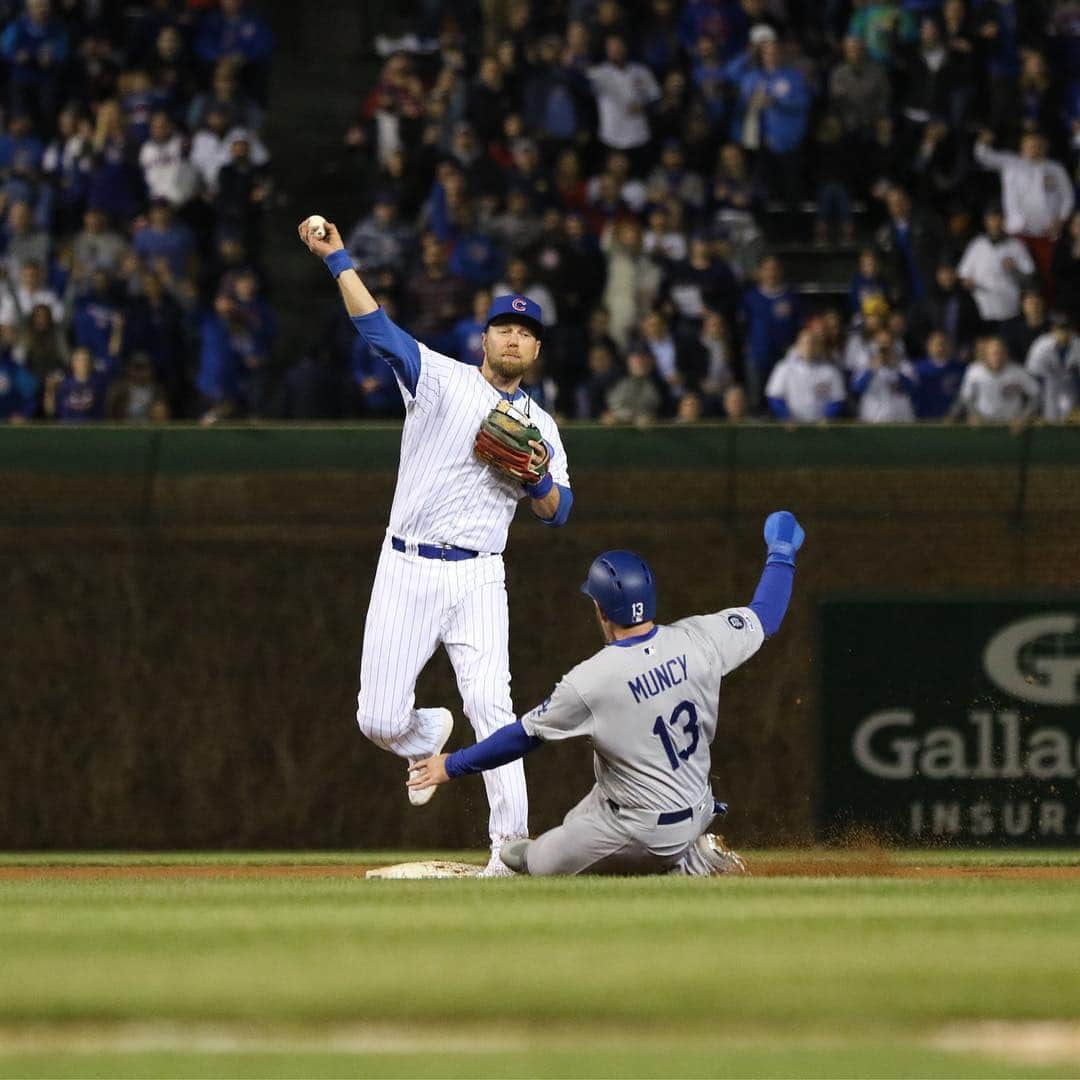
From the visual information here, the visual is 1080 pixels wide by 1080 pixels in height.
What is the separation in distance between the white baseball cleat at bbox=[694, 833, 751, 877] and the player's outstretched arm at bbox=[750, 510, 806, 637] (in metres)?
0.82

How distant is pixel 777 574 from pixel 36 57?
400 inches

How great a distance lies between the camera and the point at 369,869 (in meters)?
9.57

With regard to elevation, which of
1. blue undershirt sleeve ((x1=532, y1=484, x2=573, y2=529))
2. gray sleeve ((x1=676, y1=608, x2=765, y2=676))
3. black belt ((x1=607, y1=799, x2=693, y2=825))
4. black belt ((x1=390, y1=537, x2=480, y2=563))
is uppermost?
blue undershirt sleeve ((x1=532, y1=484, x2=573, y2=529))

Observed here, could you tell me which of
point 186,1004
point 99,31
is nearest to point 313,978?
point 186,1004

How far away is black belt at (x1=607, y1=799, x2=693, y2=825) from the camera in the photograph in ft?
26.0

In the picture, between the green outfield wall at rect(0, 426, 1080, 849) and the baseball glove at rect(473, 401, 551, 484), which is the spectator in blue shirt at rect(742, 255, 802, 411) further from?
the baseball glove at rect(473, 401, 551, 484)

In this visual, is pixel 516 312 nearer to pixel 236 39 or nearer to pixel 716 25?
pixel 716 25

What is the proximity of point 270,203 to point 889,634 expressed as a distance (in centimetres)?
738

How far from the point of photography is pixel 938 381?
13742mm

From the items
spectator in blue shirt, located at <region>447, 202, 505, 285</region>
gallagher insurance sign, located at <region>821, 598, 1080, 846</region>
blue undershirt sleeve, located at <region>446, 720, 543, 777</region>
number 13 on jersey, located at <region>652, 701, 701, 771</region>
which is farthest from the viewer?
spectator in blue shirt, located at <region>447, 202, 505, 285</region>

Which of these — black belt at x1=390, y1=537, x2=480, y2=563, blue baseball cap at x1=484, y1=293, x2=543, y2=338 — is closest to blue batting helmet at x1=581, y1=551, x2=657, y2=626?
black belt at x1=390, y1=537, x2=480, y2=563

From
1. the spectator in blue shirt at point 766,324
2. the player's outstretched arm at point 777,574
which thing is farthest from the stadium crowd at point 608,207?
the player's outstretched arm at point 777,574

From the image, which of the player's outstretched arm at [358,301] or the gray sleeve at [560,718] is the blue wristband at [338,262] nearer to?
the player's outstretched arm at [358,301]

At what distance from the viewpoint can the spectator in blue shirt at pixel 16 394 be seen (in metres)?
14.0
